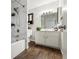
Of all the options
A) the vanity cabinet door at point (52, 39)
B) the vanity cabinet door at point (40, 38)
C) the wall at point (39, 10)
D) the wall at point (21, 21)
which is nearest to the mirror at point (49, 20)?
the wall at point (39, 10)

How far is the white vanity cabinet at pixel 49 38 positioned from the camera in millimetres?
3339

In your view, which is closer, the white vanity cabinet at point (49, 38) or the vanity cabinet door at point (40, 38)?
the white vanity cabinet at point (49, 38)

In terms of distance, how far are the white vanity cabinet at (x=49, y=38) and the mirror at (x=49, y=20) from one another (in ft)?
2.32

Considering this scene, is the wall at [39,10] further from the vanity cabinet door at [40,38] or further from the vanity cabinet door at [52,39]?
the vanity cabinet door at [52,39]

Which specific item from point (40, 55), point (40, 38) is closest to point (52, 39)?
point (40, 38)

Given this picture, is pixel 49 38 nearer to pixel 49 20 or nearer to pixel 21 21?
pixel 49 20

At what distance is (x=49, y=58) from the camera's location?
2.45 metres
